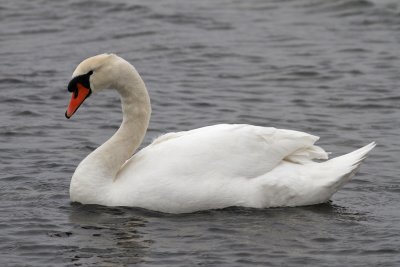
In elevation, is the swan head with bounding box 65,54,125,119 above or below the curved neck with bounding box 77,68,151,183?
above

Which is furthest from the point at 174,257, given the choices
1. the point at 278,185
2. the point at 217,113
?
the point at 217,113

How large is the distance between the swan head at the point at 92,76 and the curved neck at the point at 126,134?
0.12 m

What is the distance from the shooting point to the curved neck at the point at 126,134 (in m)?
10.5

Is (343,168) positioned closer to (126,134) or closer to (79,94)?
(126,134)

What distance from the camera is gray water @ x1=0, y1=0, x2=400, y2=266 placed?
9.44m

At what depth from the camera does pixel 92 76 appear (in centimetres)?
1056

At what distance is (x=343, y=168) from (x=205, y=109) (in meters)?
→ 3.94

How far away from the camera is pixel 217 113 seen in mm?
14031

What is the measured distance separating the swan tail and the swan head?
7.05 ft

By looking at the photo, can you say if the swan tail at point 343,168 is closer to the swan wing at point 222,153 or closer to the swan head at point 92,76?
the swan wing at point 222,153

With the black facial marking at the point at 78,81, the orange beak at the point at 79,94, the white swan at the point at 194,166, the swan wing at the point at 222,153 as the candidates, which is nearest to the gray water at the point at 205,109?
the white swan at the point at 194,166

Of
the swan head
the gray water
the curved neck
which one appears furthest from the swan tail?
the swan head

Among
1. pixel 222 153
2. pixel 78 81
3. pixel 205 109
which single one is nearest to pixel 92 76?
pixel 78 81

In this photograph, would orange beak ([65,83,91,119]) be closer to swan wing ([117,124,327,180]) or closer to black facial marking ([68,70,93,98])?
black facial marking ([68,70,93,98])
